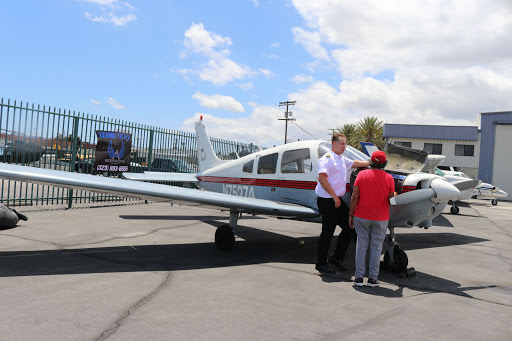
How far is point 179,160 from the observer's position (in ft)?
51.7

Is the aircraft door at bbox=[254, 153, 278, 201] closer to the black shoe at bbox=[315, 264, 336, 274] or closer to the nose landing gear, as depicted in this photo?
the black shoe at bbox=[315, 264, 336, 274]

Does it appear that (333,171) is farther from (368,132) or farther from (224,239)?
(368,132)

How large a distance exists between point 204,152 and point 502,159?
109ft

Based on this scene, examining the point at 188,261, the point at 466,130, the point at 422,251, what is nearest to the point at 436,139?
the point at 466,130

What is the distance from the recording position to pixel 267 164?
288 inches

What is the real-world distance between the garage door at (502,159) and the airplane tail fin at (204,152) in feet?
106

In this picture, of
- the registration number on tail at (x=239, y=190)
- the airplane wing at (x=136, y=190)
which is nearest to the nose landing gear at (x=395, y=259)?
the airplane wing at (x=136, y=190)

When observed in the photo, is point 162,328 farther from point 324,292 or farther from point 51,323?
point 324,292

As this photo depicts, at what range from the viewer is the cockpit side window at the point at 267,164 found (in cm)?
719

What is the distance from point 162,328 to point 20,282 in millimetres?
2172

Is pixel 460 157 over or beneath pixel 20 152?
over

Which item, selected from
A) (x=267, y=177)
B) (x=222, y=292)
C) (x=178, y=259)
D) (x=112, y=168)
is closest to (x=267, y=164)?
(x=267, y=177)

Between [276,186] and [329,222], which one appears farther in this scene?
[276,186]

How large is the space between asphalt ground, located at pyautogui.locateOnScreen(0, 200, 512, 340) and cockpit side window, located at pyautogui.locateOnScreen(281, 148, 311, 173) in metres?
1.52
